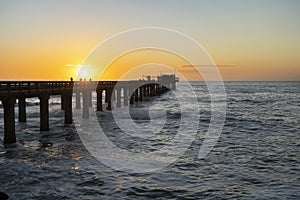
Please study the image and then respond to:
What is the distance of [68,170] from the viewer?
14.9 meters

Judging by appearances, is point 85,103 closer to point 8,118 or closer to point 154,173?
point 8,118

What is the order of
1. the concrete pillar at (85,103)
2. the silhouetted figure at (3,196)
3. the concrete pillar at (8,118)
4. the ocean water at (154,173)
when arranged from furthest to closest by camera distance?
the concrete pillar at (85,103), the concrete pillar at (8,118), the ocean water at (154,173), the silhouetted figure at (3,196)

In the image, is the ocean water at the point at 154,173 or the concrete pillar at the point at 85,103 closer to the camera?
the ocean water at the point at 154,173

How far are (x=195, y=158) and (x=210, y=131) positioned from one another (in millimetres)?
10742

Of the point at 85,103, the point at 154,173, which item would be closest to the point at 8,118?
the point at 154,173

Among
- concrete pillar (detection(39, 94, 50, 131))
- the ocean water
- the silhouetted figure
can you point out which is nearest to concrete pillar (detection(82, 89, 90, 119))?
concrete pillar (detection(39, 94, 50, 131))

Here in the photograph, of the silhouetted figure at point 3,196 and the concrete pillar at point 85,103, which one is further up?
the concrete pillar at point 85,103

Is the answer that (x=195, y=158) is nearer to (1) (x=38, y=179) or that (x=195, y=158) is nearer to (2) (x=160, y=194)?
(2) (x=160, y=194)

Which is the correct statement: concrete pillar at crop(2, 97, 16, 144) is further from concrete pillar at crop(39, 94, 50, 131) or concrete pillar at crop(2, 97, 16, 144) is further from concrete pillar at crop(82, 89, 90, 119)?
concrete pillar at crop(82, 89, 90, 119)

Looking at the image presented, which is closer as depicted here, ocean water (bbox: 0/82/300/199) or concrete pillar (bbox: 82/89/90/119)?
ocean water (bbox: 0/82/300/199)

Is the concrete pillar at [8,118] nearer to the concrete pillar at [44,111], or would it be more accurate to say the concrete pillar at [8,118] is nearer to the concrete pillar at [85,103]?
the concrete pillar at [44,111]

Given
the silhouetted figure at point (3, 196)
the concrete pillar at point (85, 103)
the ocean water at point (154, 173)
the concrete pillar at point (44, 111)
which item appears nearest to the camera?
the silhouetted figure at point (3, 196)

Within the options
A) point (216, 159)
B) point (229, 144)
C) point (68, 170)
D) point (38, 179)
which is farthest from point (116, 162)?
point (229, 144)

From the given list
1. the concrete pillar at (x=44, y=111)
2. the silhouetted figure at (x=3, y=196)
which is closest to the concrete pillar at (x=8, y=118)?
the concrete pillar at (x=44, y=111)
